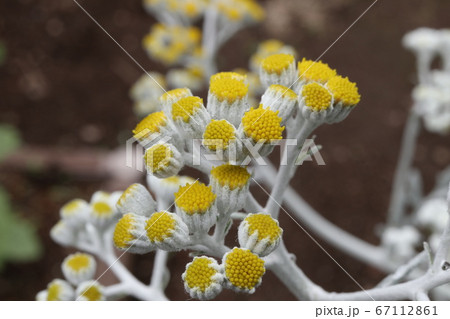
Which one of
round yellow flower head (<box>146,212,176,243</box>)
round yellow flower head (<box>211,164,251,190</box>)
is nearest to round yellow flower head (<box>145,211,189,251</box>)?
round yellow flower head (<box>146,212,176,243</box>)

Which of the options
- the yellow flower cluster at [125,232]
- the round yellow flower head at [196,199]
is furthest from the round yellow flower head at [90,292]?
the round yellow flower head at [196,199]

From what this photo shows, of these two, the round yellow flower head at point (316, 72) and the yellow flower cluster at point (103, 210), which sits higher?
the round yellow flower head at point (316, 72)

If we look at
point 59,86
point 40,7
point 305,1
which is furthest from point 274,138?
point 40,7

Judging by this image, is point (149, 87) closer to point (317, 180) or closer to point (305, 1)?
point (317, 180)

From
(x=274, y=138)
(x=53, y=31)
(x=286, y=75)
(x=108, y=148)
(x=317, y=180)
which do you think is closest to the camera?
(x=274, y=138)

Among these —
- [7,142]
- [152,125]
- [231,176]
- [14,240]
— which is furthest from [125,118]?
[231,176]

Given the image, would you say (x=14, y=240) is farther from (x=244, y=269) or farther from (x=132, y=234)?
(x=244, y=269)

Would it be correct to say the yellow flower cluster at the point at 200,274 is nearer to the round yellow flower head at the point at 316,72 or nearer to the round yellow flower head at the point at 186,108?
the round yellow flower head at the point at 186,108
